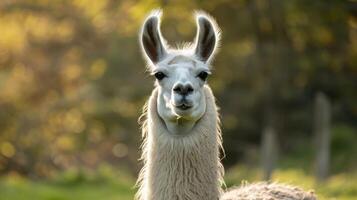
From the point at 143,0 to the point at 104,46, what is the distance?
14.3 metres

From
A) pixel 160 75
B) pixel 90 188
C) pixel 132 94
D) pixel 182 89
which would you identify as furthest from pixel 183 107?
pixel 132 94


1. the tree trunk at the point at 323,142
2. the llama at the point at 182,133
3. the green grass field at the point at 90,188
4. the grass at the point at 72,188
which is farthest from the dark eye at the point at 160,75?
the tree trunk at the point at 323,142

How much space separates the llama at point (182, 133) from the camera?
645 centimetres

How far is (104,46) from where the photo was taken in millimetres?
28156

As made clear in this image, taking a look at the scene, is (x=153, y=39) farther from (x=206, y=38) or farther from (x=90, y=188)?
(x=90, y=188)

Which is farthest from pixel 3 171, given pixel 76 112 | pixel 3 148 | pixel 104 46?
pixel 104 46

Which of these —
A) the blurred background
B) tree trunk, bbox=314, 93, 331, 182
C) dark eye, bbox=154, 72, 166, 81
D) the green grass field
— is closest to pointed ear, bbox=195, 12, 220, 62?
dark eye, bbox=154, 72, 166, 81

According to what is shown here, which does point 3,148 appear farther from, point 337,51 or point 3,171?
point 337,51

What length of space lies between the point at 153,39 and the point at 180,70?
0.49 metres

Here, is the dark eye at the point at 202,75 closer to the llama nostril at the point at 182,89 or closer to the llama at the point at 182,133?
the llama at the point at 182,133

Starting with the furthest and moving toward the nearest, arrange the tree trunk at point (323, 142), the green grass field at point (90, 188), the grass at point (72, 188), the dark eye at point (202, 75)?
1. the tree trunk at point (323, 142)
2. the grass at point (72, 188)
3. the green grass field at point (90, 188)
4. the dark eye at point (202, 75)

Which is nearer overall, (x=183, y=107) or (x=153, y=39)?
(x=183, y=107)

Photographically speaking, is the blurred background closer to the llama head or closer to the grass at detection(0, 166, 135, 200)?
the grass at detection(0, 166, 135, 200)

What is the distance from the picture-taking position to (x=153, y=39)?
6.92 meters
